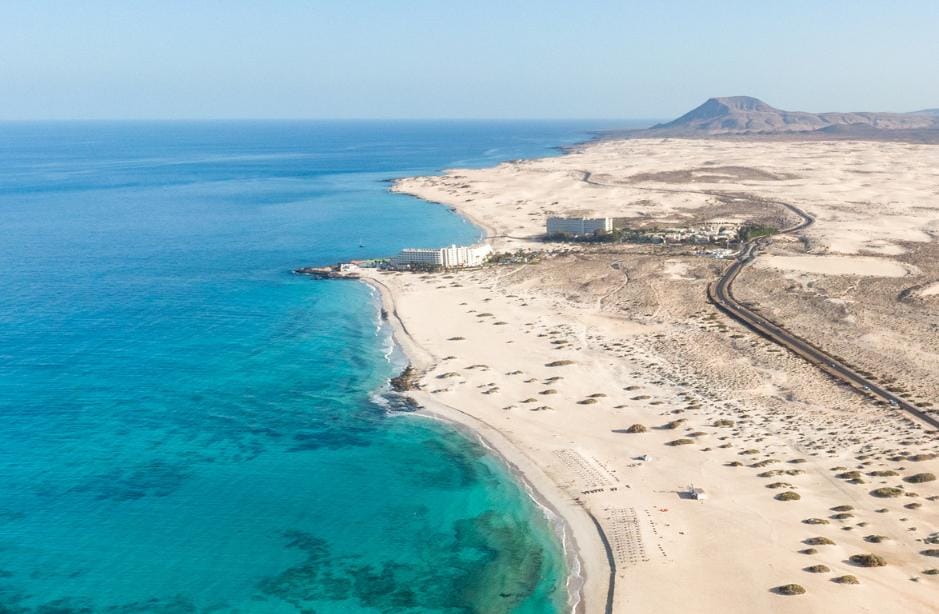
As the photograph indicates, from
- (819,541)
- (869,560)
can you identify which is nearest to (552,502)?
(819,541)

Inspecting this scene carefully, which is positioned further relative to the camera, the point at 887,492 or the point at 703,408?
the point at 703,408

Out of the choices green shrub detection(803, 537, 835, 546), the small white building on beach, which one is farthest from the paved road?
the small white building on beach

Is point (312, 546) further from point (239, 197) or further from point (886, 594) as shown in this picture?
point (239, 197)

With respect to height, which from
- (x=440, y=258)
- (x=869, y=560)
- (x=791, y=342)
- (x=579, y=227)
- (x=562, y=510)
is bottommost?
(x=562, y=510)

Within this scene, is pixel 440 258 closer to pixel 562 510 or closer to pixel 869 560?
pixel 562 510

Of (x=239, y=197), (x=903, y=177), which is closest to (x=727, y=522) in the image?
(x=239, y=197)

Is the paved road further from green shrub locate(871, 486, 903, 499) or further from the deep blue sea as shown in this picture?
the deep blue sea

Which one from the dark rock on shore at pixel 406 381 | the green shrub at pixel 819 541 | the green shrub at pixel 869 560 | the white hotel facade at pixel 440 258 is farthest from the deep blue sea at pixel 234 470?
the green shrub at pixel 869 560
